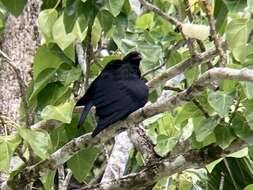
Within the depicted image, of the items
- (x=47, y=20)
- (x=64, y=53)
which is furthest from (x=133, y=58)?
(x=47, y=20)

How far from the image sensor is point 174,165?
2.27 m

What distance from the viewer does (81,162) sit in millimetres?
2502

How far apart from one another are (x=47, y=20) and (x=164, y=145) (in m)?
0.63

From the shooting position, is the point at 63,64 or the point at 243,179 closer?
the point at 63,64

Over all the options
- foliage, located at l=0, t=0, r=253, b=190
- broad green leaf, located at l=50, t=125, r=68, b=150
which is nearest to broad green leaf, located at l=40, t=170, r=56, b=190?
foliage, located at l=0, t=0, r=253, b=190

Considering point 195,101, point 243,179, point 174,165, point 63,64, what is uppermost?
point 63,64

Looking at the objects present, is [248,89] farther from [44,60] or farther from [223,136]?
[44,60]

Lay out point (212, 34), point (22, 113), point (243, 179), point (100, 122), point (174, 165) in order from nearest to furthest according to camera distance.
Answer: point (212, 34)
point (100, 122)
point (174, 165)
point (22, 113)
point (243, 179)

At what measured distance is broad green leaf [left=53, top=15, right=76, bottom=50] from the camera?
219 cm

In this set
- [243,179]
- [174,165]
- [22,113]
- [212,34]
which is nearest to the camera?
[212,34]

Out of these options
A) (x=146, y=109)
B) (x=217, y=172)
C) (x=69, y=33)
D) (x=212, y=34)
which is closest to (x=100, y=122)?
(x=146, y=109)

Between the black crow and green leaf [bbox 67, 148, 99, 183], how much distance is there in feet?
0.86

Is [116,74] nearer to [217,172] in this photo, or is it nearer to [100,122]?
[100,122]

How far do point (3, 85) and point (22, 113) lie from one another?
0.51 m
